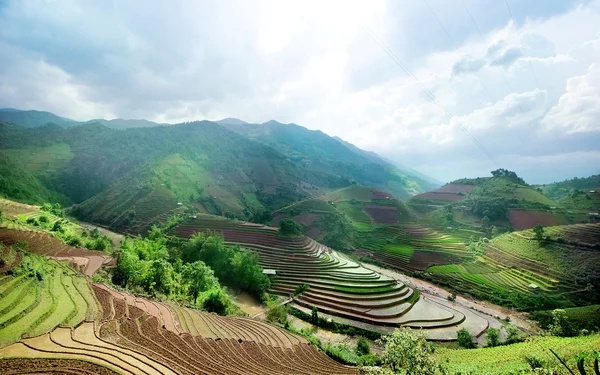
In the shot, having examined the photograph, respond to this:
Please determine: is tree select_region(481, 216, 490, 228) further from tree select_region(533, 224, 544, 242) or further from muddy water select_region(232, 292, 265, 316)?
muddy water select_region(232, 292, 265, 316)

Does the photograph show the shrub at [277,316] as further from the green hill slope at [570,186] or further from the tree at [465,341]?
the green hill slope at [570,186]

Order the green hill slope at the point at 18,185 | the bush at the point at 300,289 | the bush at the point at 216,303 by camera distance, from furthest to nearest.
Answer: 1. the green hill slope at the point at 18,185
2. the bush at the point at 300,289
3. the bush at the point at 216,303

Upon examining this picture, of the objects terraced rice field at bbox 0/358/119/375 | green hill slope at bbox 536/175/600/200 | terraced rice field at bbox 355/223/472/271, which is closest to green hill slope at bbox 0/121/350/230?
terraced rice field at bbox 355/223/472/271

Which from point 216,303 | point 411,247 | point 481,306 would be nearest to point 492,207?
point 411,247

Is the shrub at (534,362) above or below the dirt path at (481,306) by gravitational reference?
above

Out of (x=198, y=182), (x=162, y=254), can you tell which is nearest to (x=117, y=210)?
(x=198, y=182)

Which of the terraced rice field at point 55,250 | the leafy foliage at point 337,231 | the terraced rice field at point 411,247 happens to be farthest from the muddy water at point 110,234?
the terraced rice field at point 411,247

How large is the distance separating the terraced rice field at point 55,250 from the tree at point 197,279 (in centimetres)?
982

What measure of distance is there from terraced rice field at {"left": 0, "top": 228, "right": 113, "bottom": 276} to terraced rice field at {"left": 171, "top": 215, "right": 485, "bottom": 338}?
2454 cm

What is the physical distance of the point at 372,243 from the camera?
255 feet

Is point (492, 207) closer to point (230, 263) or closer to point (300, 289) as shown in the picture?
point (300, 289)

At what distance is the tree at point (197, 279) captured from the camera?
34656mm

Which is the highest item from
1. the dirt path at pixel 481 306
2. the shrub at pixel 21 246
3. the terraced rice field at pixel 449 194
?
the terraced rice field at pixel 449 194

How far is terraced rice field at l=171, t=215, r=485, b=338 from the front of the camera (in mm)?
38344
